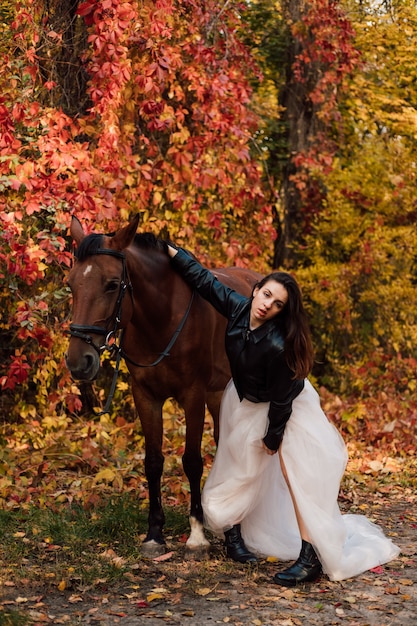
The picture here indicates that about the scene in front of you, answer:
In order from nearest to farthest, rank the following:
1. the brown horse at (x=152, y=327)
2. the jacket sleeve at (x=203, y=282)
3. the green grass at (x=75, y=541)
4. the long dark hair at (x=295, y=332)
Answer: the brown horse at (x=152, y=327)
the long dark hair at (x=295, y=332)
the green grass at (x=75, y=541)
the jacket sleeve at (x=203, y=282)

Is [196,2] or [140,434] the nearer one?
[196,2]

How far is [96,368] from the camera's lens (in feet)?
13.7

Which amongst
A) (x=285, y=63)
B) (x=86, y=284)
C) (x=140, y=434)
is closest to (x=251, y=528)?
(x=86, y=284)

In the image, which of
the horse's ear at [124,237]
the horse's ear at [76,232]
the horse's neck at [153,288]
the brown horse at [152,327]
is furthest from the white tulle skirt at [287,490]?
the horse's ear at [76,232]

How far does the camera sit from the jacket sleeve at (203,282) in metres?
→ 4.85

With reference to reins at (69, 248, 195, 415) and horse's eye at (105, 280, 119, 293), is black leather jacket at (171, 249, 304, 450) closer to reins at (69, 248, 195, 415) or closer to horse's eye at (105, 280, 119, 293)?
reins at (69, 248, 195, 415)

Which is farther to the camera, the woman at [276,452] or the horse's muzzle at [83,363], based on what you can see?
the woman at [276,452]

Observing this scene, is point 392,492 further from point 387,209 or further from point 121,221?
point 387,209

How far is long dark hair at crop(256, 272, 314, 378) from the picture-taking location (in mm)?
4492

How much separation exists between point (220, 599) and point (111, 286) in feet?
5.84

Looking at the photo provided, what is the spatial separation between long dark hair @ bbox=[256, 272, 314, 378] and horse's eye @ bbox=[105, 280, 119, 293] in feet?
2.81

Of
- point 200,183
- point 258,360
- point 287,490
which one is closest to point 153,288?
point 258,360

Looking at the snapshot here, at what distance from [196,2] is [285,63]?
4577 millimetres

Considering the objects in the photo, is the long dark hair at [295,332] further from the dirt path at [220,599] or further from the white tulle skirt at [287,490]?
the dirt path at [220,599]
